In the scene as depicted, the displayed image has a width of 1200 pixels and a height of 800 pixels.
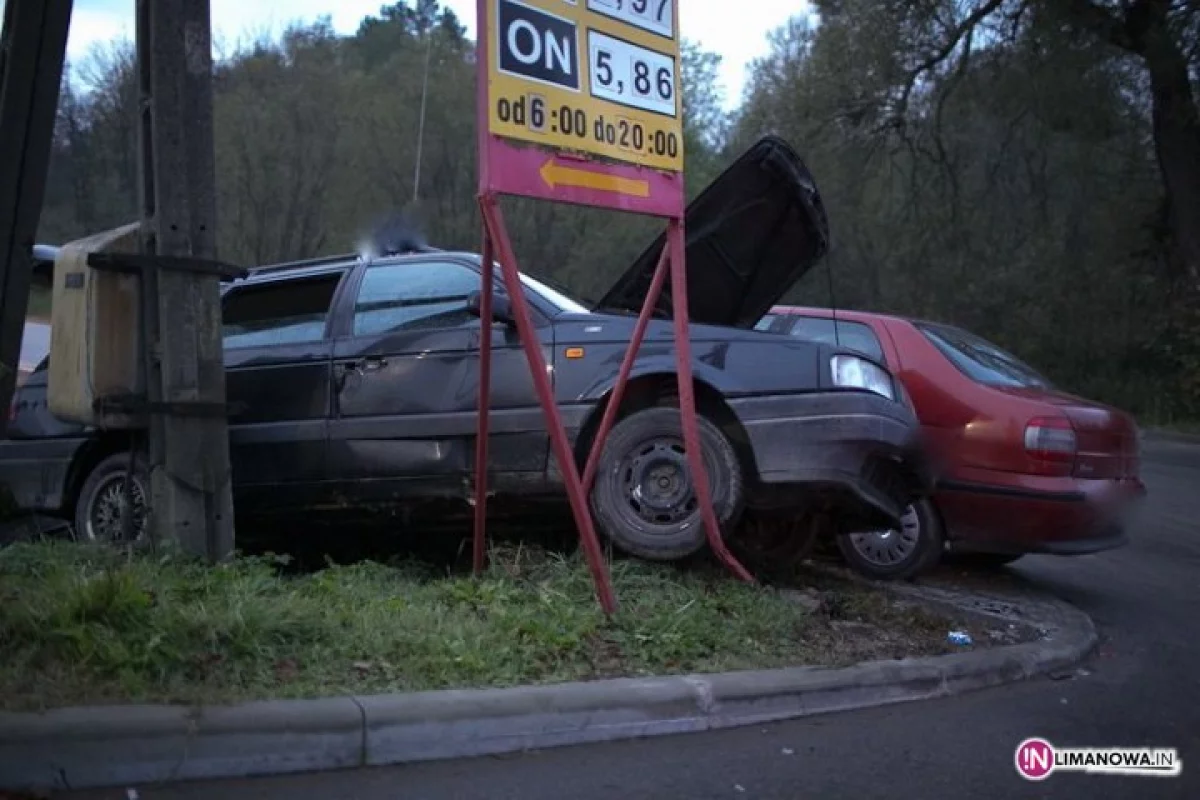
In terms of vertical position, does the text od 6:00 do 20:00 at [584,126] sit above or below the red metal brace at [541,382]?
above

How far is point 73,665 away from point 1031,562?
6552mm

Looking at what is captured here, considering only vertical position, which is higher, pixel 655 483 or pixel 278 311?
pixel 278 311

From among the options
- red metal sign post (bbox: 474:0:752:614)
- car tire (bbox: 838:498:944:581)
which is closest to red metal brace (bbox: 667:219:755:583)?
red metal sign post (bbox: 474:0:752:614)

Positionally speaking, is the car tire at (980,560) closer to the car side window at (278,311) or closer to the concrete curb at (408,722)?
the concrete curb at (408,722)

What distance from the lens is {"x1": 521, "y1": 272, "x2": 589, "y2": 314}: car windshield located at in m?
6.66

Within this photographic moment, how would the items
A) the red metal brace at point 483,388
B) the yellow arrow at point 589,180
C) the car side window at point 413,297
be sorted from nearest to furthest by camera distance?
1. the yellow arrow at point 589,180
2. the red metal brace at point 483,388
3. the car side window at point 413,297

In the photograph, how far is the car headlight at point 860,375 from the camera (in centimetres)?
605

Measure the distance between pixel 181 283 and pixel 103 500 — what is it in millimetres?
1897

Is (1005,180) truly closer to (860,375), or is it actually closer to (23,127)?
(860,375)

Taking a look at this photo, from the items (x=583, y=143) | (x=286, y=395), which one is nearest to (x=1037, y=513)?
(x=583, y=143)

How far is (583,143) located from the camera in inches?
222

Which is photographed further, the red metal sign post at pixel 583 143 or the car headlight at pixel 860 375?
the car headlight at pixel 860 375

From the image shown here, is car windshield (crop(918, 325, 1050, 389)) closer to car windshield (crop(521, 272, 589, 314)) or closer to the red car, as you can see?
the red car

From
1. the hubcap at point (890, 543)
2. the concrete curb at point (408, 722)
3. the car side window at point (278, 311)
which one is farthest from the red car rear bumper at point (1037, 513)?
the car side window at point (278, 311)
